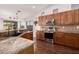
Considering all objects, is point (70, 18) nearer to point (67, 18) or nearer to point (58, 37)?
point (67, 18)

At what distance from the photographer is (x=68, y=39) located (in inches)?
191

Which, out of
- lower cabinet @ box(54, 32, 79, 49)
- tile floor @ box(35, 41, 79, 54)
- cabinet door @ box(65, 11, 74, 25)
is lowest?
tile floor @ box(35, 41, 79, 54)

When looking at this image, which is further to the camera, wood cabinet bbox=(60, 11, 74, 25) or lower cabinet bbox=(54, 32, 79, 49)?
wood cabinet bbox=(60, 11, 74, 25)

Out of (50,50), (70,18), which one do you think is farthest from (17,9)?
(70,18)

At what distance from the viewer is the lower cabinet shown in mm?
4435

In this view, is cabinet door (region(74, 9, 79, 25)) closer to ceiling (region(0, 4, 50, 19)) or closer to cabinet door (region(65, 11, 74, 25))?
cabinet door (region(65, 11, 74, 25))

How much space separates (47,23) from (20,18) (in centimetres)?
324

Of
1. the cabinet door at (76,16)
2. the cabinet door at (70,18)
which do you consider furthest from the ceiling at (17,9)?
the cabinet door at (70,18)

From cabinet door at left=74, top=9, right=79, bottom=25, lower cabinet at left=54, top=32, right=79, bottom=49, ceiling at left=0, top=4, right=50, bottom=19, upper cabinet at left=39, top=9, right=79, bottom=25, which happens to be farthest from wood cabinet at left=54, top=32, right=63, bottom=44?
ceiling at left=0, top=4, right=50, bottom=19

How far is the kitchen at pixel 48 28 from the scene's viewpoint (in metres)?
2.66

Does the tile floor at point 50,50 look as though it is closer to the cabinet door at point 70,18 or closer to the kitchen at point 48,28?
the kitchen at point 48,28

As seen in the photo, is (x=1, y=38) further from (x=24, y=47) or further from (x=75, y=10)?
(x=75, y=10)
